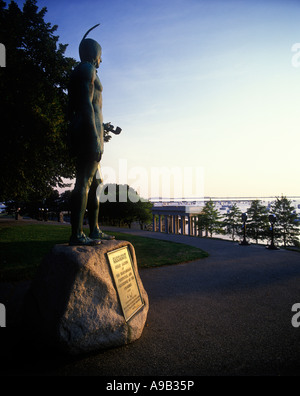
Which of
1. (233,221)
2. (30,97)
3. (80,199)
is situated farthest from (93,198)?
(233,221)

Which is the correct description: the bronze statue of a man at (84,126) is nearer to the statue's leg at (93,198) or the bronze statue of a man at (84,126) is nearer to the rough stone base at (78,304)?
the statue's leg at (93,198)

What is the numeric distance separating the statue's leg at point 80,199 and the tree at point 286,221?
142ft

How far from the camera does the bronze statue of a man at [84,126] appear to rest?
3.30 meters

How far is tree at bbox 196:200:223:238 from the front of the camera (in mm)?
46812

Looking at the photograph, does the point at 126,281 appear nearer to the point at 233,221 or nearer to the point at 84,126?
the point at 84,126

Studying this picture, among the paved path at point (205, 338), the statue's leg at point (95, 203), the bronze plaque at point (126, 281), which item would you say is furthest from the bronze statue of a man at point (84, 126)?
the paved path at point (205, 338)

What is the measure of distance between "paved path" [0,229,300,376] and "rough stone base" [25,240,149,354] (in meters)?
0.21

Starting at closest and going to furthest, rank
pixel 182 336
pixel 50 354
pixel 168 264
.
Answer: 1. pixel 50 354
2. pixel 182 336
3. pixel 168 264

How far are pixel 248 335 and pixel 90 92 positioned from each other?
421 centimetres

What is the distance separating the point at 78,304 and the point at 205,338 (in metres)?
1.76

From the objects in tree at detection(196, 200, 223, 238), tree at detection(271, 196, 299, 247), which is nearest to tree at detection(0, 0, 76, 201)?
tree at detection(196, 200, 223, 238)
